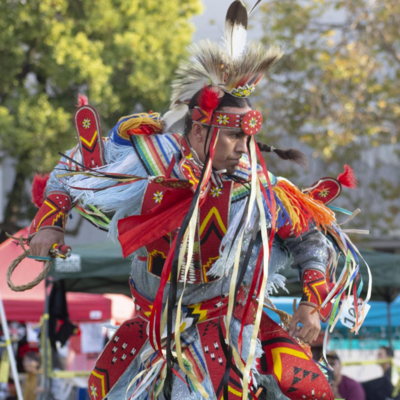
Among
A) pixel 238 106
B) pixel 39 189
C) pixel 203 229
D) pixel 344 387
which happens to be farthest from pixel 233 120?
pixel 344 387

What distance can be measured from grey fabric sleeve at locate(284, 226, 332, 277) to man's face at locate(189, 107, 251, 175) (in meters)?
0.49

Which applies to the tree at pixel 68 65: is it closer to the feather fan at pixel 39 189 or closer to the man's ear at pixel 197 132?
the feather fan at pixel 39 189

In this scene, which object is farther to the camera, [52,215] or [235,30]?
[52,215]

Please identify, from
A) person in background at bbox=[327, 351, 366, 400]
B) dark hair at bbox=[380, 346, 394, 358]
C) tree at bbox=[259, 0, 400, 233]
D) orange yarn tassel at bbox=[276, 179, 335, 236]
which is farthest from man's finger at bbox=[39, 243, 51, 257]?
tree at bbox=[259, 0, 400, 233]

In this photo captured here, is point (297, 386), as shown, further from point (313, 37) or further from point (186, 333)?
point (313, 37)

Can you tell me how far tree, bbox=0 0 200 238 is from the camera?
40.2ft

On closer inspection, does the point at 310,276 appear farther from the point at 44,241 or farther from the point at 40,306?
the point at 40,306

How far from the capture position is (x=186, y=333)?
322 cm

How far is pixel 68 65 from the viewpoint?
12.3m

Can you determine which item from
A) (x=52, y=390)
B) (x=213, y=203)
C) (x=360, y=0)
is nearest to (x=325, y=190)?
(x=213, y=203)

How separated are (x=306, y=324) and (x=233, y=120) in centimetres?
91

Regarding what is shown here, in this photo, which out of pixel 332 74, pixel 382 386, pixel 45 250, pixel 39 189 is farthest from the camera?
pixel 332 74

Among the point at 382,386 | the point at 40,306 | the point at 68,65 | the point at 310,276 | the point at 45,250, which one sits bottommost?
the point at 382,386

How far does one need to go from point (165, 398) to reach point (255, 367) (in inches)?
15.9
